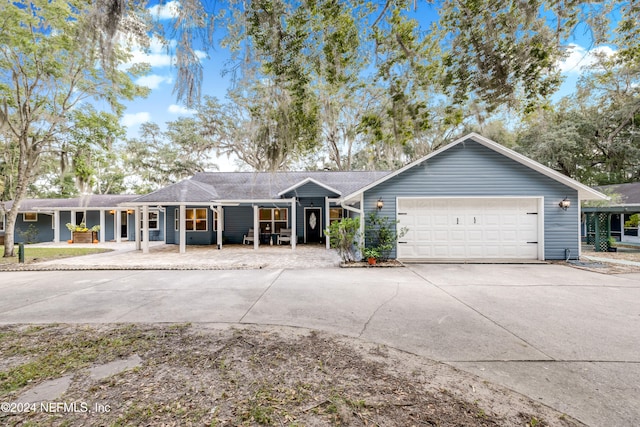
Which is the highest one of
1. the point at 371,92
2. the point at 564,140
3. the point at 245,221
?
the point at 564,140

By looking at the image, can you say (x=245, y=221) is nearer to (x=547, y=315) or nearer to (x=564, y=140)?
(x=547, y=315)

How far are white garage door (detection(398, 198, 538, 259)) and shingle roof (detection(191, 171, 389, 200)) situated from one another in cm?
560

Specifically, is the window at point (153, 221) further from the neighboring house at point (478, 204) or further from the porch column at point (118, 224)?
the neighboring house at point (478, 204)

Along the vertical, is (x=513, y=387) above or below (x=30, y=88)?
below

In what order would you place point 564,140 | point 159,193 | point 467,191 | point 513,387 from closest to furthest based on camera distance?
point 513,387 → point 467,191 → point 159,193 → point 564,140

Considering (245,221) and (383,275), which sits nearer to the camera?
(383,275)

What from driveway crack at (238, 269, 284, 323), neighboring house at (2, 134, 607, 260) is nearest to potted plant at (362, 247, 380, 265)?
neighboring house at (2, 134, 607, 260)

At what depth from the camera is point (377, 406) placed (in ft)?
7.20

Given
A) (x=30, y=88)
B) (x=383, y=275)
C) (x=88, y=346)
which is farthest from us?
(x=30, y=88)

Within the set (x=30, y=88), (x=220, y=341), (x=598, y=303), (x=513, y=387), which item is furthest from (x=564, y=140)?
(x=30, y=88)

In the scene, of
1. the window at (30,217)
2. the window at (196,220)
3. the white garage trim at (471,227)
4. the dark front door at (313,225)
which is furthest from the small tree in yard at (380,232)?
the window at (30,217)

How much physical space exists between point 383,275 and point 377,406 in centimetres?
517

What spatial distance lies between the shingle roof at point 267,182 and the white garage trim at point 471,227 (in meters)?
5.60

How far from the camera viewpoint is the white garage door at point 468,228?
361 inches
